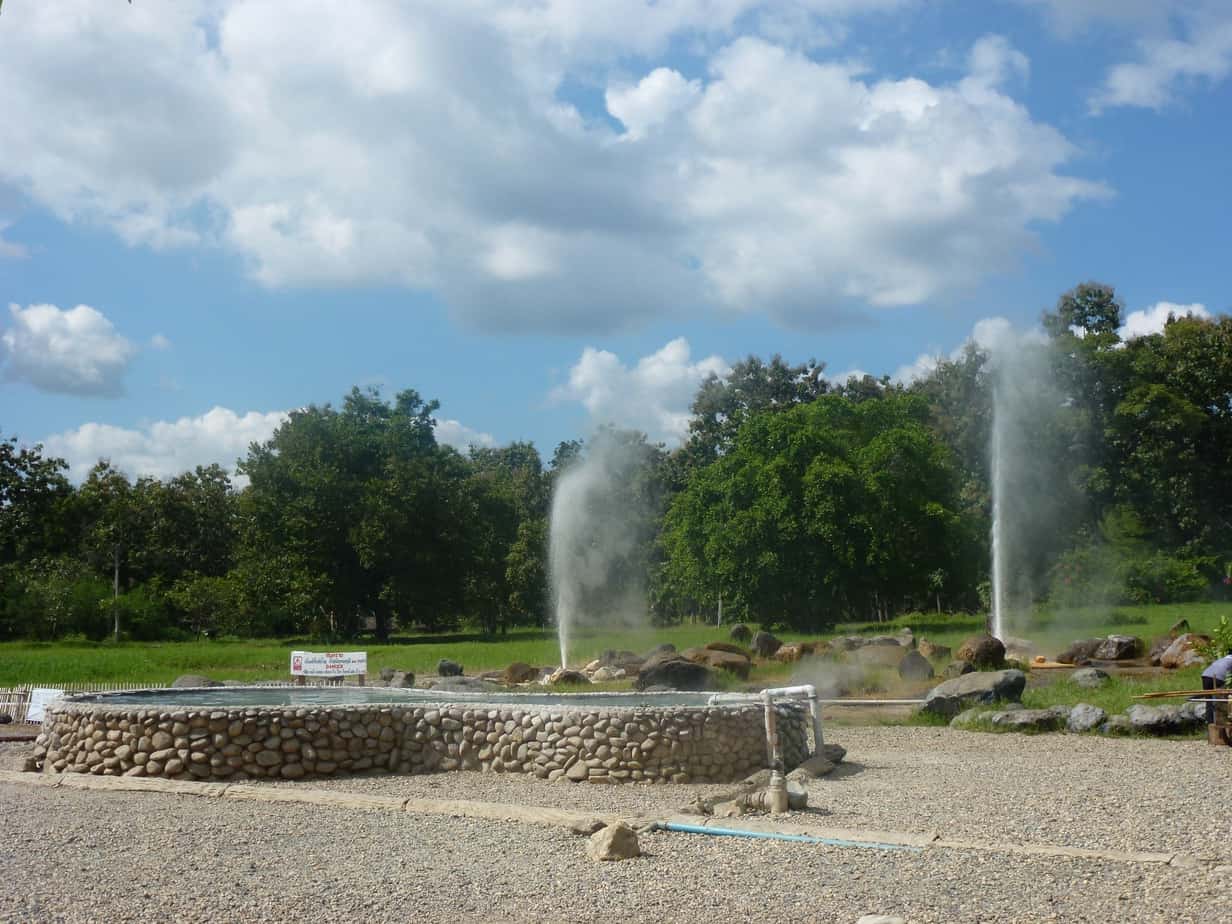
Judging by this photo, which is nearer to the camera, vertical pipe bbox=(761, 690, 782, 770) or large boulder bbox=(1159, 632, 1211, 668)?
vertical pipe bbox=(761, 690, 782, 770)

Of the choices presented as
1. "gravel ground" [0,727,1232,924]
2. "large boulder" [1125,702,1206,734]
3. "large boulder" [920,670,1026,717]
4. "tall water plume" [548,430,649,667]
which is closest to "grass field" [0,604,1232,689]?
"large boulder" [920,670,1026,717]

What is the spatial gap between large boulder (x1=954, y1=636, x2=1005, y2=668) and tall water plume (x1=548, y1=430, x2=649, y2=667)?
17.9 meters

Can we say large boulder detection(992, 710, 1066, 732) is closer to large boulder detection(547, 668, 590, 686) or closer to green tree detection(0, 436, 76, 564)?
large boulder detection(547, 668, 590, 686)

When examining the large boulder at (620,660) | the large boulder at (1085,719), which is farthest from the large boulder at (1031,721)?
the large boulder at (620,660)

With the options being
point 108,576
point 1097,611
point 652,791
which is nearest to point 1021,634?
point 1097,611

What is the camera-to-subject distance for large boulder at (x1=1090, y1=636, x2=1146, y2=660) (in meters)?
25.1

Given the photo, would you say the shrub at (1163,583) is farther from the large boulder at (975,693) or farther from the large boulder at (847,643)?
the large boulder at (975,693)

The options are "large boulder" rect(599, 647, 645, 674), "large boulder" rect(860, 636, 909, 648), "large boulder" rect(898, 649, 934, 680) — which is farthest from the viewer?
"large boulder" rect(599, 647, 645, 674)

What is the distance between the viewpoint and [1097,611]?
36.3 metres

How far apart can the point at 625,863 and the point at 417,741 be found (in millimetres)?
5981

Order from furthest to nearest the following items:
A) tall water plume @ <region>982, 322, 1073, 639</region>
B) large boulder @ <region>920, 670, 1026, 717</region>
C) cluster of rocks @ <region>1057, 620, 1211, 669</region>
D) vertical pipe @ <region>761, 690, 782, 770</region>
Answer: tall water plume @ <region>982, 322, 1073, 639</region> → cluster of rocks @ <region>1057, 620, 1211, 669</region> → large boulder @ <region>920, 670, 1026, 717</region> → vertical pipe @ <region>761, 690, 782, 770</region>

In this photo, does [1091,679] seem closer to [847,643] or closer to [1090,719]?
[1090,719]

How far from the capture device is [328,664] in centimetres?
2014

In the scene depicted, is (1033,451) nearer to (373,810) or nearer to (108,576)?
(373,810)
